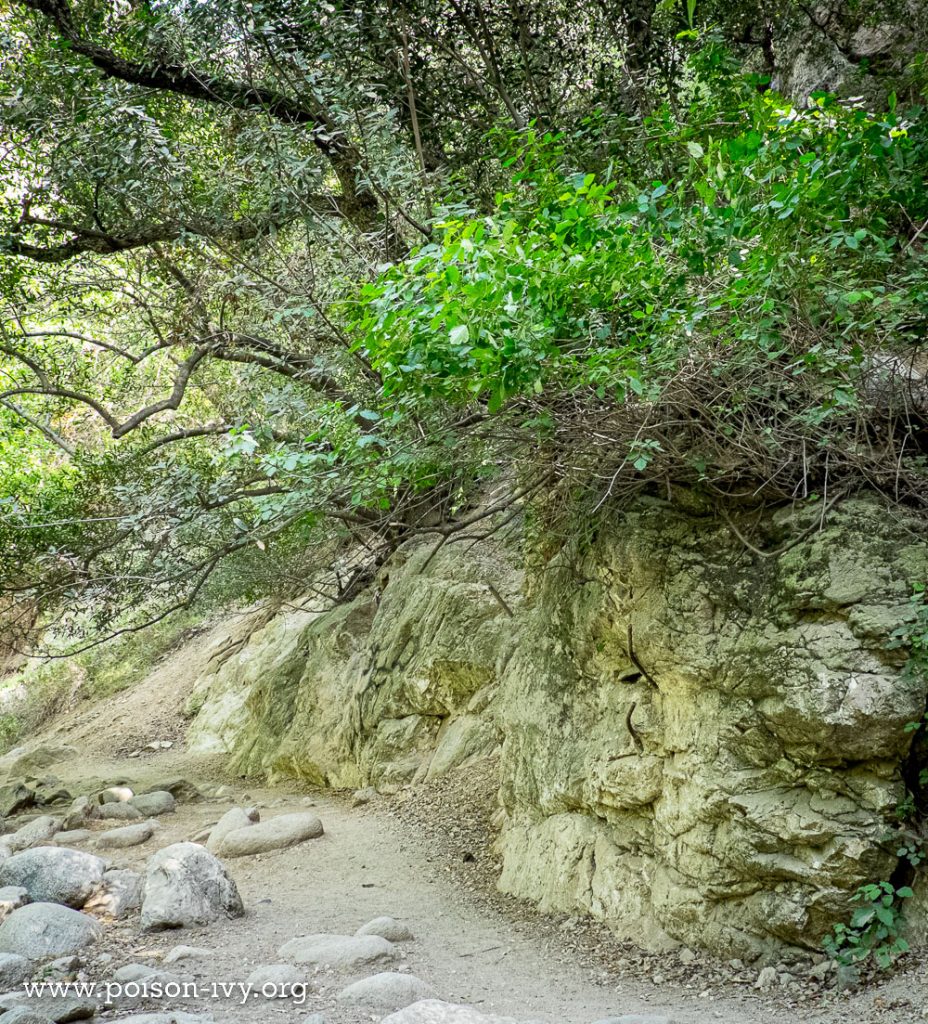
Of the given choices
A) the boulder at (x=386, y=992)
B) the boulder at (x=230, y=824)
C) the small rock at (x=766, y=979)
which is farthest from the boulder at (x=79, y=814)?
the small rock at (x=766, y=979)

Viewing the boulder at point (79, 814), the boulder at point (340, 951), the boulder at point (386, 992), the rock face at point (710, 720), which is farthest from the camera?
the boulder at point (79, 814)

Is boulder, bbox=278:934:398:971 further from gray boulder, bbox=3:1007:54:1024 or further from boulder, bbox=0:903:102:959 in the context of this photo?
gray boulder, bbox=3:1007:54:1024

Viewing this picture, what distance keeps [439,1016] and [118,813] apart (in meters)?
6.33

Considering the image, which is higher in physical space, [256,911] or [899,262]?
[899,262]

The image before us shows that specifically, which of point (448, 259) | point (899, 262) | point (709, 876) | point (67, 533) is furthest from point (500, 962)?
point (67, 533)

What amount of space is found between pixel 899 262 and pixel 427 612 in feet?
19.2

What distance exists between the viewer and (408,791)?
7.98m

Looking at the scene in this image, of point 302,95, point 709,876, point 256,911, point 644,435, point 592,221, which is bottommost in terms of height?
point 256,911

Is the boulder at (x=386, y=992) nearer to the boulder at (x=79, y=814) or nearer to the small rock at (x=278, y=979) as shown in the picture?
the small rock at (x=278, y=979)

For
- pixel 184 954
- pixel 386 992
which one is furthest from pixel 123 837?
pixel 386 992

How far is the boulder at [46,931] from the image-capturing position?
4586 millimetres

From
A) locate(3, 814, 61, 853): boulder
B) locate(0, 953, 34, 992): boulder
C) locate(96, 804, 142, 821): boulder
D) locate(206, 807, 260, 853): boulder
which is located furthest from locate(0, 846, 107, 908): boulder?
locate(96, 804, 142, 821): boulder

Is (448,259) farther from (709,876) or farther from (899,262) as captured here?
(709,876)

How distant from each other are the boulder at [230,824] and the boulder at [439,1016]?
4174 millimetres
